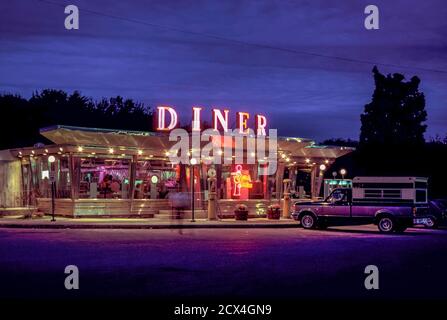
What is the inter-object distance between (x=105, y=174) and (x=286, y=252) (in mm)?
19537

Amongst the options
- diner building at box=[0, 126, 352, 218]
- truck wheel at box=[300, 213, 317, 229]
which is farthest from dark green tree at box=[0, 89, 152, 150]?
truck wheel at box=[300, 213, 317, 229]

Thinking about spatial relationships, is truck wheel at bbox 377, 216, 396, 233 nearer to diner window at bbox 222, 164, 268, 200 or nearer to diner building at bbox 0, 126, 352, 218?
diner building at bbox 0, 126, 352, 218

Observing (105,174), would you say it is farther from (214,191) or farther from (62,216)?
(214,191)

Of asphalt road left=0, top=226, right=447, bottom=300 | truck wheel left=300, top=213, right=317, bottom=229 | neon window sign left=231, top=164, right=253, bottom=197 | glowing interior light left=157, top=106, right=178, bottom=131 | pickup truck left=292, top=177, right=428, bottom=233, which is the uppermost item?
glowing interior light left=157, top=106, right=178, bottom=131

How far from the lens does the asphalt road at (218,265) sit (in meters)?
11.0

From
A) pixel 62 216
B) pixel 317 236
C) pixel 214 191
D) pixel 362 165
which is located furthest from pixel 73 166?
pixel 362 165

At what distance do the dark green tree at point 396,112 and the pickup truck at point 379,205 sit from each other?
32.0 m

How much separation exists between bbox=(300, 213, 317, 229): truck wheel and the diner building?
19.5 ft

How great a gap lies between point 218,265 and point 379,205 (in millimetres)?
14139

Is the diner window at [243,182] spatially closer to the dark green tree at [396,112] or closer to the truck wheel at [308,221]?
the truck wheel at [308,221]

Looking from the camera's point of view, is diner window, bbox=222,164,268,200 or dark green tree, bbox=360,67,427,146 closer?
diner window, bbox=222,164,268,200

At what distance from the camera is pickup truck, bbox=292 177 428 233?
2645 centimetres

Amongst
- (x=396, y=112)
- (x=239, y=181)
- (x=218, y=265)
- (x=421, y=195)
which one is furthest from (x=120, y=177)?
(x=396, y=112)

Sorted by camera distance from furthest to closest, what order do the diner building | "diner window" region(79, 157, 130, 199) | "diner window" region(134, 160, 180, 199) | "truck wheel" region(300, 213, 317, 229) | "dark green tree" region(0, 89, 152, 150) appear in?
"dark green tree" region(0, 89, 152, 150)
"diner window" region(134, 160, 180, 199)
"diner window" region(79, 157, 130, 199)
the diner building
"truck wheel" region(300, 213, 317, 229)
